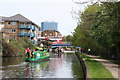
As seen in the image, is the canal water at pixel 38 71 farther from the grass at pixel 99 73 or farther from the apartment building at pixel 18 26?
the apartment building at pixel 18 26

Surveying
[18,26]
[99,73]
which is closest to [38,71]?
[99,73]

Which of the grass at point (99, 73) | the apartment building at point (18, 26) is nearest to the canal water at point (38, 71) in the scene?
the grass at point (99, 73)

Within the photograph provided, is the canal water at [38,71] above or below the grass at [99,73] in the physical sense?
below

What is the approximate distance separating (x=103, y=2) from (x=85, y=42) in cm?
3967

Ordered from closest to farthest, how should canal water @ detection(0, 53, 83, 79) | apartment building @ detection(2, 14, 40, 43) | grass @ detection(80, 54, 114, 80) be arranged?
1. grass @ detection(80, 54, 114, 80)
2. canal water @ detection(0, 53, 83, 79)
3. apartment building @ detection(2, 14, 40, 43)

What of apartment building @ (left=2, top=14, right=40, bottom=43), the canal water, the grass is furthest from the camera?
apartment building @ (left=2, top=14, right=40, bottom=43)

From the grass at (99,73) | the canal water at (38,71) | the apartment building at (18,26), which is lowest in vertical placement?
the canal water at (38,71)

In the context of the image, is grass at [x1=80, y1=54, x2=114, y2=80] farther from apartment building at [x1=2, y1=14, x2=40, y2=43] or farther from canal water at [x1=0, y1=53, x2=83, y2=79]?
apartment building at [x1=2, y1=14, x2=40, y2=43]

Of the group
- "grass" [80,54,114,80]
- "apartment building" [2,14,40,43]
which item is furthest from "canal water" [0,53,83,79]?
"apartment building" [2,14,40,43]

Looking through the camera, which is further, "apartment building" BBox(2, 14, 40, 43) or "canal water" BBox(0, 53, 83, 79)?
"apartment building" BBox(2, 14, 40, 43)

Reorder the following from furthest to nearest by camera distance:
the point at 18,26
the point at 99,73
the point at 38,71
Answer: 1. the point at 18,26
2. the point at 38,71
3. the point at 99,73

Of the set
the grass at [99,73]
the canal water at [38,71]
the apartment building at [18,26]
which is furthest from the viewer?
the apartment building at [18,26]

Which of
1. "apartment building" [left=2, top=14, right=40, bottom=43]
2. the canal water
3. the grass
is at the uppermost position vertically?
"apartment building" [left=2, top=14, right=40, bottom=43]

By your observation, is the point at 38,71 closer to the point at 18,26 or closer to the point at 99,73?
the point at 99,73
